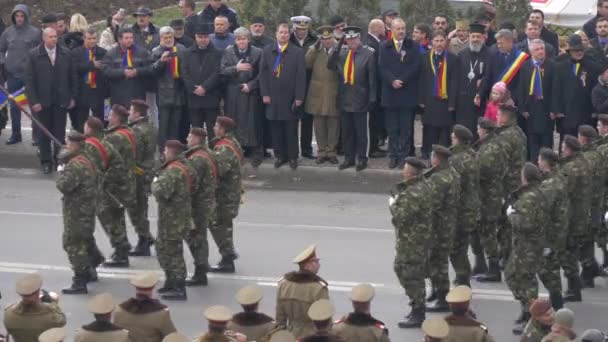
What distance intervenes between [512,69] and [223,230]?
5.41 meters

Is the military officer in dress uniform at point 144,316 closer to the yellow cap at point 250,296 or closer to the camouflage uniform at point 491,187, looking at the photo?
the yellow cap at point 250,296

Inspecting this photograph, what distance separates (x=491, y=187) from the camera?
15859 millimetres

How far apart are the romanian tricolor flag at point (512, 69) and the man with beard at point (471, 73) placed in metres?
0.30

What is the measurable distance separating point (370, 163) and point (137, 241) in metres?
4.68

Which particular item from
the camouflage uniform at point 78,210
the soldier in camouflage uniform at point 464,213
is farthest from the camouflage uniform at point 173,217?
the soldier in camouflage uniform at point 464,213

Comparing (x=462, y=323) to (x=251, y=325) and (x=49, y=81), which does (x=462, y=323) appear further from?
(x=49, y=81)

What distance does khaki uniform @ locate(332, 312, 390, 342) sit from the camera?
11094 millimetres

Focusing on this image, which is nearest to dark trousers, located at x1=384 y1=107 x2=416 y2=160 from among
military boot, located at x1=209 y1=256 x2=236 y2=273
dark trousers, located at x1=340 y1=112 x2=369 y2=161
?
dark trousers, located at x1=340 y1=112 x2=369 y2=161

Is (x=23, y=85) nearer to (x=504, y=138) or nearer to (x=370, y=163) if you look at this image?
(x=370, y=163)

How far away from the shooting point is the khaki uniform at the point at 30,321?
1144cm

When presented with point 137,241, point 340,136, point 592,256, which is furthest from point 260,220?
point 592,256

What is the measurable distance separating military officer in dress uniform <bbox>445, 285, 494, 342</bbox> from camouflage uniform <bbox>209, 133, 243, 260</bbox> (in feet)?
16.6

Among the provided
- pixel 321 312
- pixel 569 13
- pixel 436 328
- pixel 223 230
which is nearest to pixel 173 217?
pixel 223 230

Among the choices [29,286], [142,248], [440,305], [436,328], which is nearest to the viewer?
[436,328]
